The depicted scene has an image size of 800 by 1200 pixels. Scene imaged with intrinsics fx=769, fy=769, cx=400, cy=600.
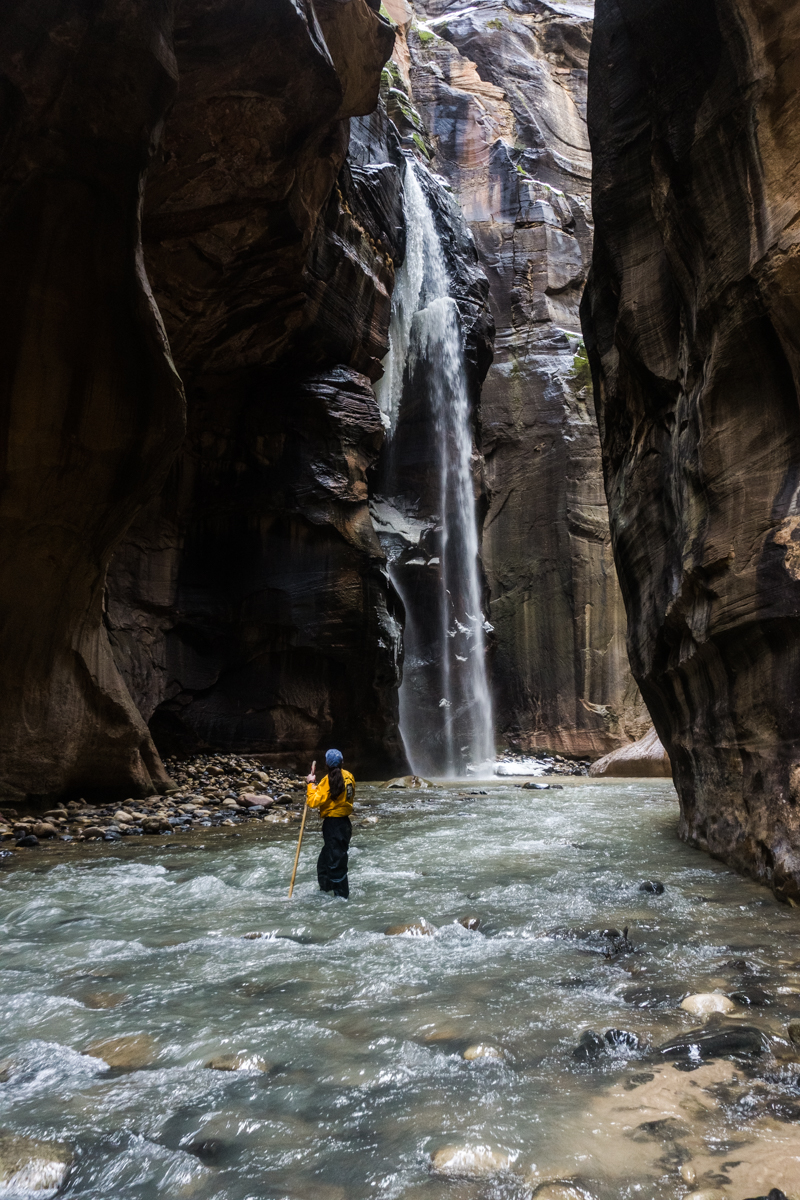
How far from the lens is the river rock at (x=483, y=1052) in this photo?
2.90 metres

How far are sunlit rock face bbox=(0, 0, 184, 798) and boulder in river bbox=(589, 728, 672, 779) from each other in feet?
49.7

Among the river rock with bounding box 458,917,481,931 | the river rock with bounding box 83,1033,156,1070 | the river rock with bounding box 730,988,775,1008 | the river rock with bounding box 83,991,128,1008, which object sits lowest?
the river rock with bounding box 83,991,128,1008

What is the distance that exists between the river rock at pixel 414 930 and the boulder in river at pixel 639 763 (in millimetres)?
17283

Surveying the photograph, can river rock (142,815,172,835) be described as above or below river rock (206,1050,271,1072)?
above

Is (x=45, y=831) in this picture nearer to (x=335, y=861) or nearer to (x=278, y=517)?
(x=335, y=861)

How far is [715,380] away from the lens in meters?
6.31

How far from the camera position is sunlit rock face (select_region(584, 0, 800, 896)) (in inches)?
213

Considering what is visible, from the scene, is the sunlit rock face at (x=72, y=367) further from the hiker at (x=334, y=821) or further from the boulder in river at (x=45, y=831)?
the hiker at (x=334, y=821)

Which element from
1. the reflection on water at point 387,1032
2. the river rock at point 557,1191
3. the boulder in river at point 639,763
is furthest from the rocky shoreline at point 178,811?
the boulder in river at point 639,763

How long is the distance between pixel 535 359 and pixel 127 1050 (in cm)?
3195

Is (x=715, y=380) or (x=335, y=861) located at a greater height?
(x=715, y=380)

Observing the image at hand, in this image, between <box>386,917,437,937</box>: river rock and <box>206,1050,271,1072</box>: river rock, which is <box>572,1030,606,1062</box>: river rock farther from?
<box>386,917,437,937</box>: river rock

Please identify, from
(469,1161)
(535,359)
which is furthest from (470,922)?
(535,359)

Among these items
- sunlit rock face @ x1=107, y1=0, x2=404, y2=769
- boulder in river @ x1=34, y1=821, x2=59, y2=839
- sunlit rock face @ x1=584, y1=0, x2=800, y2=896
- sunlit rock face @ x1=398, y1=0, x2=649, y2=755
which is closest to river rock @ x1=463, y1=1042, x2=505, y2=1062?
sunlit rock face @ x1=584, y1=0, x2=800, y2=896
